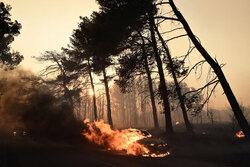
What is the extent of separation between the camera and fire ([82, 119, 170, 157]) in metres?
10.2

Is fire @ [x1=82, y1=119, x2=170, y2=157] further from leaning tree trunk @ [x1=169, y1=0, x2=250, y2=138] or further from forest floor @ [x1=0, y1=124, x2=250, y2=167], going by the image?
leaning tree trunk @ [x1=169, y1=0, x2=250, y2=138]

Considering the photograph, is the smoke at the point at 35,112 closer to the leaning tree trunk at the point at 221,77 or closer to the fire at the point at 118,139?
the fire at the point at 118,139

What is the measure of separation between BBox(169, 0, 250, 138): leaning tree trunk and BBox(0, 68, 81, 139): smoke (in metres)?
12.2

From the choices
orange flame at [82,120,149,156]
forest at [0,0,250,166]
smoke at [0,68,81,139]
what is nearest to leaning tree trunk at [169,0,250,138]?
forest at [0,0,250,166]

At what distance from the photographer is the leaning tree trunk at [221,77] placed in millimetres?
8672

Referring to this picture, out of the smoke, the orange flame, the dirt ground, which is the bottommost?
the dirt ground

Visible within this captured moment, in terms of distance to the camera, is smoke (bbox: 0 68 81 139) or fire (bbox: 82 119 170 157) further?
smoke (bbox: 0 68 81 139)

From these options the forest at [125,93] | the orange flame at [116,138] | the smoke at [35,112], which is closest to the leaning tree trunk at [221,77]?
the forest at [125,93]

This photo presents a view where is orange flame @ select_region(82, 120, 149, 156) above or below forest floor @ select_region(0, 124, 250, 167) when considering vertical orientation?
above

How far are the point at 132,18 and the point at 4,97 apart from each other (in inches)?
634

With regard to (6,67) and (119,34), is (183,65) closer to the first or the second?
(119,34)

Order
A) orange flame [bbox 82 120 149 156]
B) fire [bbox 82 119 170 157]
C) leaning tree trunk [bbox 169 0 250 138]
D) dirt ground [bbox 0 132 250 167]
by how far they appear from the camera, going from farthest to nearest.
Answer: orange flame [bbox 82 120 149 156] < fire [bbox 82 119 170 157] < leaning tree trunk [bbox 169 0 250 138] < dirt ground [bbox 0 132 250 167]

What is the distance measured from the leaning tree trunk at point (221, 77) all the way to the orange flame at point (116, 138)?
499 cm

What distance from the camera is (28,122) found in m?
16.8
